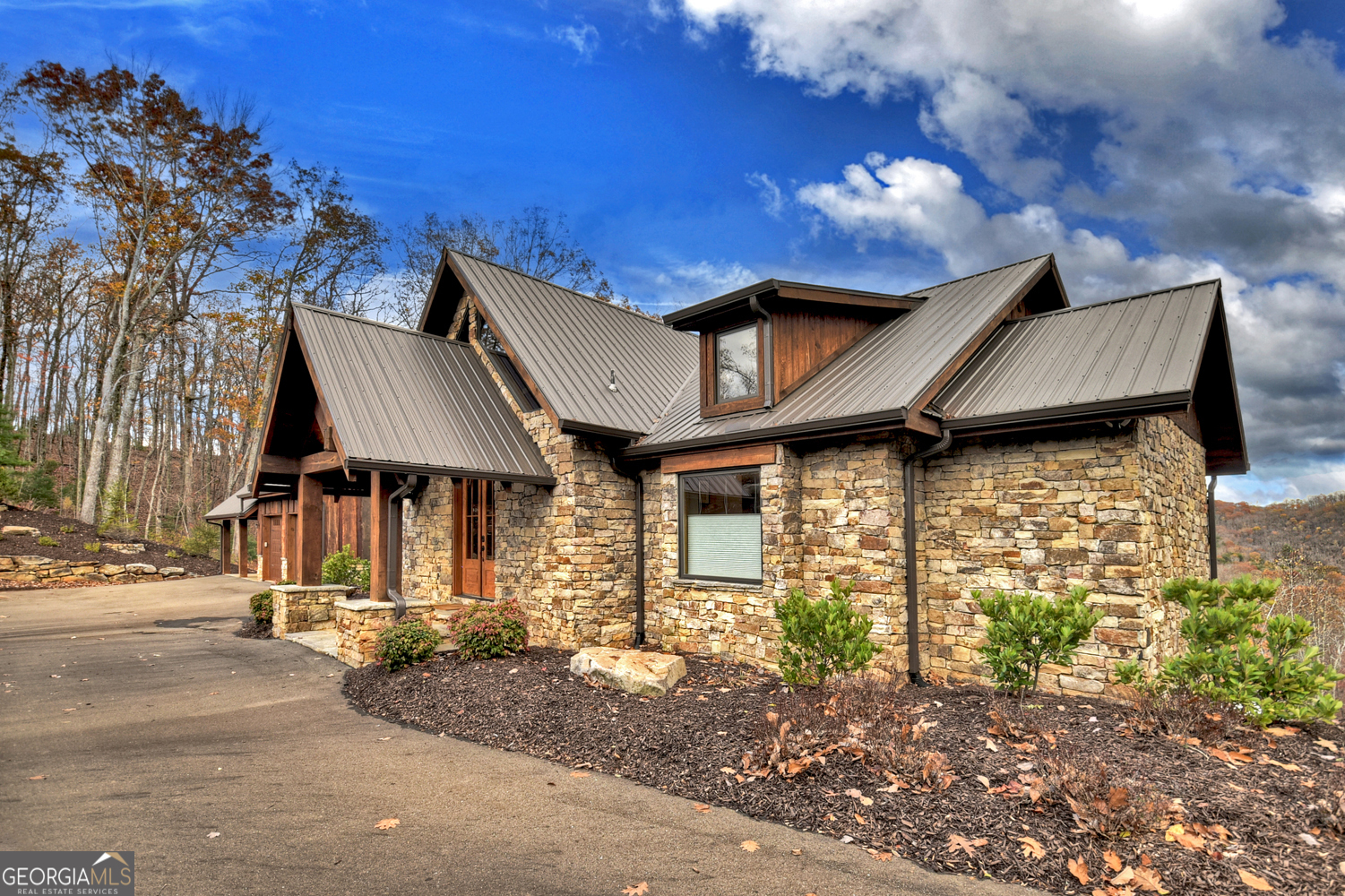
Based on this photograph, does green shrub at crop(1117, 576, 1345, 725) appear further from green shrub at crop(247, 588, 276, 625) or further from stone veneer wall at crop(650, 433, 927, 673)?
green shrub at crop(247, 588, 276, 625)

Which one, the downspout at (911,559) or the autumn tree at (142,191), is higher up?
the autumn tree at (142,191)

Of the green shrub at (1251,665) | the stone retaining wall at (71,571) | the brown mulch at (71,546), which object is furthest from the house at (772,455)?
the brown mulch at (71,546)

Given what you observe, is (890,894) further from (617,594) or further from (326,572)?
(326,572)

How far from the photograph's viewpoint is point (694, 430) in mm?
10086

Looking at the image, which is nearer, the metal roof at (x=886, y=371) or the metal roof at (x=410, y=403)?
the metal roof at (x=886, y=371)

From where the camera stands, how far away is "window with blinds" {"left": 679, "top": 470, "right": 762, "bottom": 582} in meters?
9.10

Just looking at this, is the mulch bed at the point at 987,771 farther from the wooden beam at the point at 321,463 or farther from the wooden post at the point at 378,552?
the wooden beam at the point at 321,463

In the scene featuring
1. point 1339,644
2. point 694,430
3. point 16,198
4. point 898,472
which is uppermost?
point 16,198

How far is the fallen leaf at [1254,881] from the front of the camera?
137 inches

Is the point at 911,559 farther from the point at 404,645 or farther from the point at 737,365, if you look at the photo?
the point at 404,645

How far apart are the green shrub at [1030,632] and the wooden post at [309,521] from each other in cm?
992

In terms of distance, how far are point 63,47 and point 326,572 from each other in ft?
62.3

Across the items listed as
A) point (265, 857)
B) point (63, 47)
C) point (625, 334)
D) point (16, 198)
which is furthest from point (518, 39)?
point (16, 198)

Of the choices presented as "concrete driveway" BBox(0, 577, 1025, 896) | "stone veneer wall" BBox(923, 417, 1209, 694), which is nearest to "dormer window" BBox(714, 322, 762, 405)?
"stone veneer wall" BBox(923, 417, 1209, 694)
